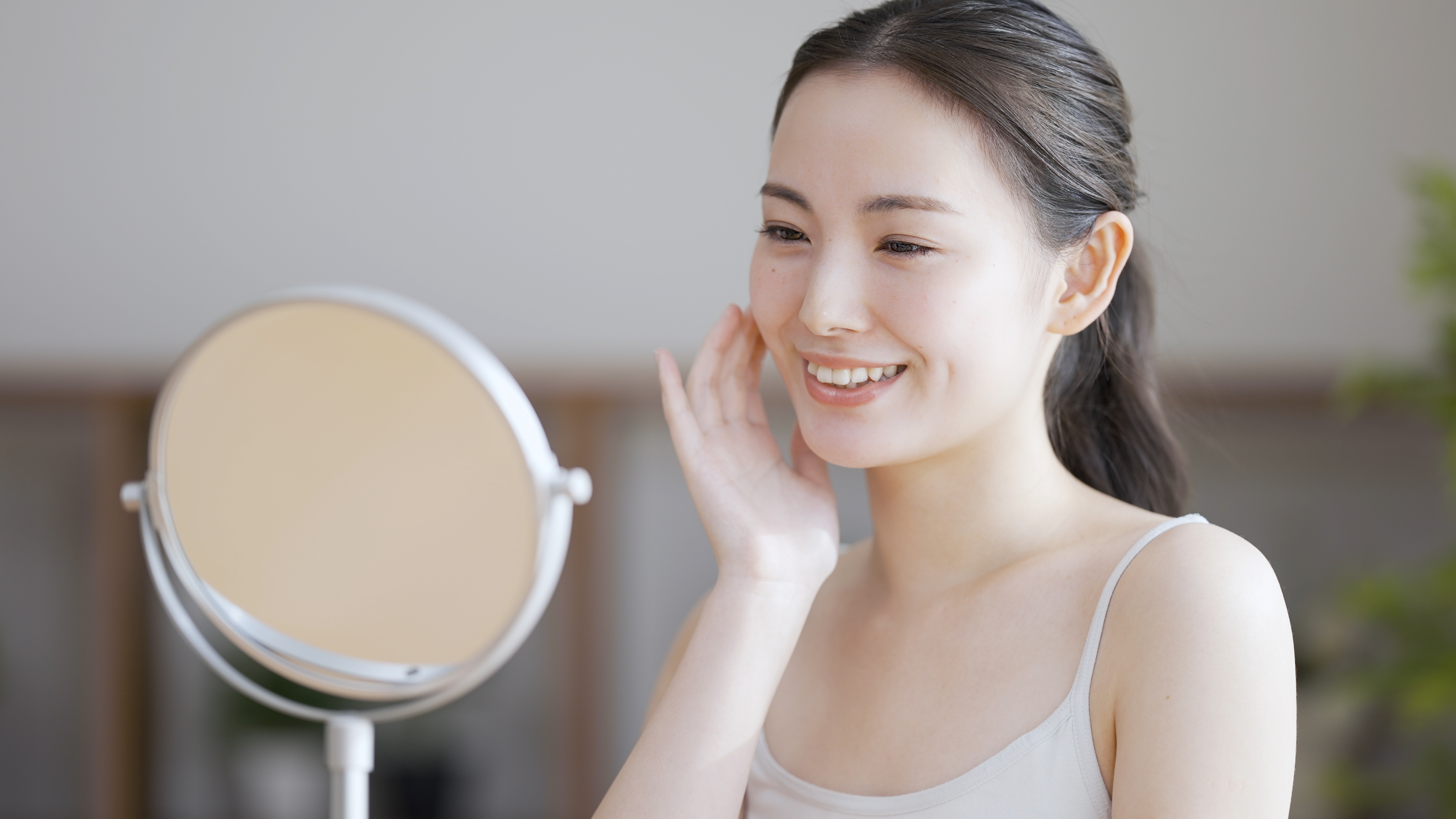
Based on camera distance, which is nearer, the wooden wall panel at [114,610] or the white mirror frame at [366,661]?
the white mirror frame at [366,661]

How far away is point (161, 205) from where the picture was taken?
2.90 meters

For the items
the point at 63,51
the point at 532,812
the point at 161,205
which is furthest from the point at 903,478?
the point at 63,51

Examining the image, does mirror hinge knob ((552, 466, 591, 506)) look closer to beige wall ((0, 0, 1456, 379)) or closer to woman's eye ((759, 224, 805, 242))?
woman's eye ((759, 224, 805, 242))

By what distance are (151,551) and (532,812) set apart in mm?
2154

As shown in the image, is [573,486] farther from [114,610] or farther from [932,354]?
[114,610]

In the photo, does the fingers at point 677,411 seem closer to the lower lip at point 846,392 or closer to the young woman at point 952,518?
the young woman at point 952,518

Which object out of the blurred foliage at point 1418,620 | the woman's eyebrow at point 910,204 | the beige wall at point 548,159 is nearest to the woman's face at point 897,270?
the woman's eyebrow at point 910,204

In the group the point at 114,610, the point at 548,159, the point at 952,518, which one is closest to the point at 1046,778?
the point at 952,518

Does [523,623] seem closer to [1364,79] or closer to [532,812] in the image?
[532,812]

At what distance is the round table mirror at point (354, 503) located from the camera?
686 mm

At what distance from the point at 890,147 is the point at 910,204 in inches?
1.9

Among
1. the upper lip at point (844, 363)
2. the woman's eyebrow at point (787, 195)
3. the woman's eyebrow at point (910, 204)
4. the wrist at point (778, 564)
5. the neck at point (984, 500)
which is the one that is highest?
the woman's eyebrow at point (787, 195)

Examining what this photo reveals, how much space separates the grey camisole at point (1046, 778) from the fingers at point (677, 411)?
1.10 ft

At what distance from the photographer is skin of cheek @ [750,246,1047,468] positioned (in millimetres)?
942
